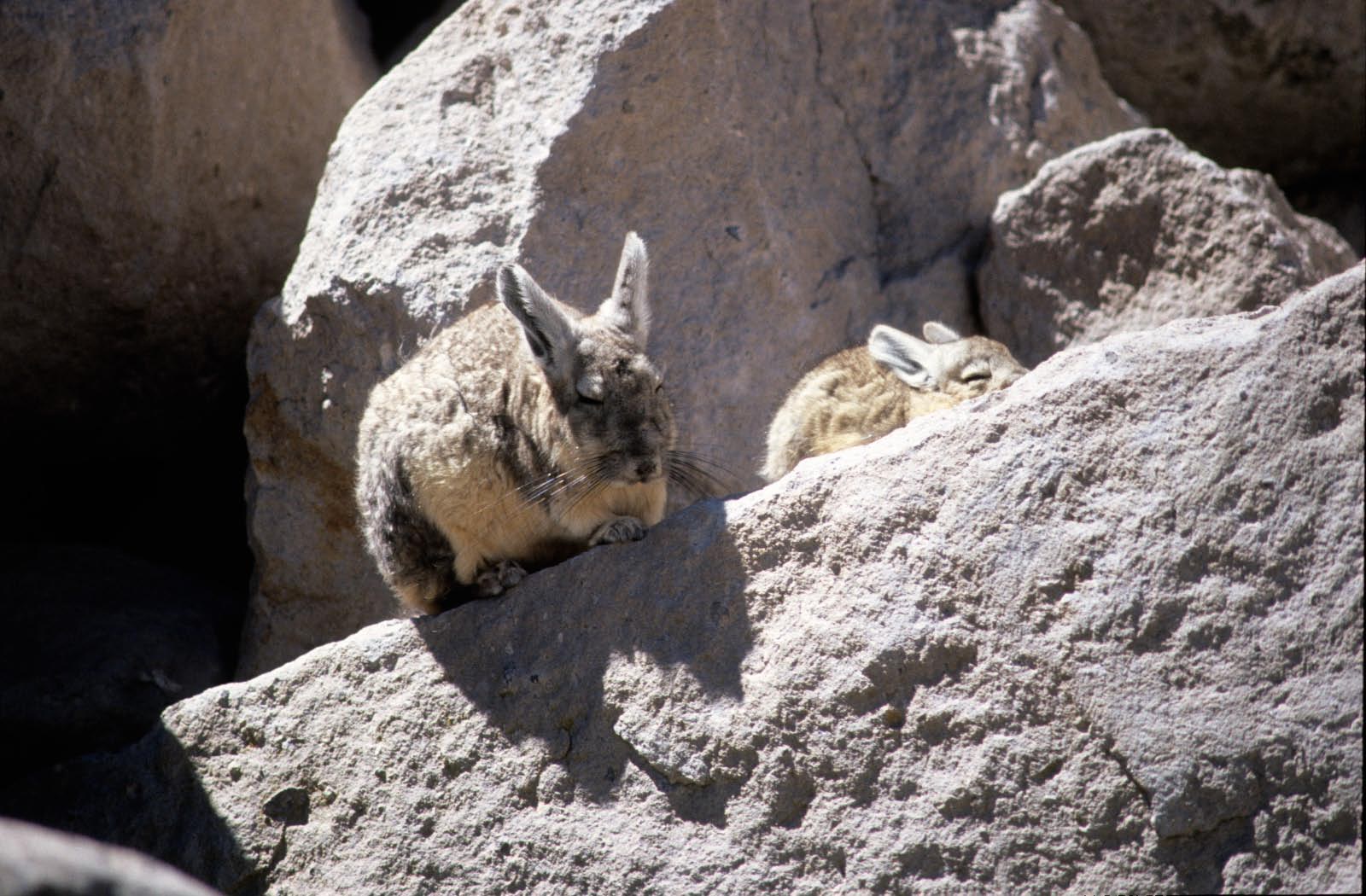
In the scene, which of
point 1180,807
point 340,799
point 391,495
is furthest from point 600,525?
point 1180,807

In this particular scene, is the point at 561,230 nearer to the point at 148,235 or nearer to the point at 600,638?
the point at 148,235

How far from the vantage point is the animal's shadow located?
4.49m

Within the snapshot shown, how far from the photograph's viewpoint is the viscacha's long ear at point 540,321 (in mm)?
5266

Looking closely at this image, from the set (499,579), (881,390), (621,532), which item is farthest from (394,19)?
(621,532)

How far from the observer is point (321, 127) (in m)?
7.54

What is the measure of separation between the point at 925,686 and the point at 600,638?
3.90ft

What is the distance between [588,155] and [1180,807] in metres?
4.04

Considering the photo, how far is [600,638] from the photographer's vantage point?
15.5ft

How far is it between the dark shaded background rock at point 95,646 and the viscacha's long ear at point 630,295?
2.84 metres

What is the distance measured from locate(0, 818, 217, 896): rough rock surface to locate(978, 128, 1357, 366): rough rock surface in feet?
17.4

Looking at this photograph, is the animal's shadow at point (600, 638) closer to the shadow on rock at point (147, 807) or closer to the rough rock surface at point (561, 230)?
the shadow on rock at point (147, 807)

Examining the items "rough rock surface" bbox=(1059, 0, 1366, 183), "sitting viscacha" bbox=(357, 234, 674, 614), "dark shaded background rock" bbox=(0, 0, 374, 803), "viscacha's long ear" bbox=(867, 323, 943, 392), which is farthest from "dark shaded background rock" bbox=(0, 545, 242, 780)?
"rough rock surface" bbox=(1059, 0, 1366, 183)

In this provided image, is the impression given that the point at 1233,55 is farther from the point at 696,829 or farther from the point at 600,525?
the point at 696,829

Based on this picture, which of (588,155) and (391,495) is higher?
(588,155)
